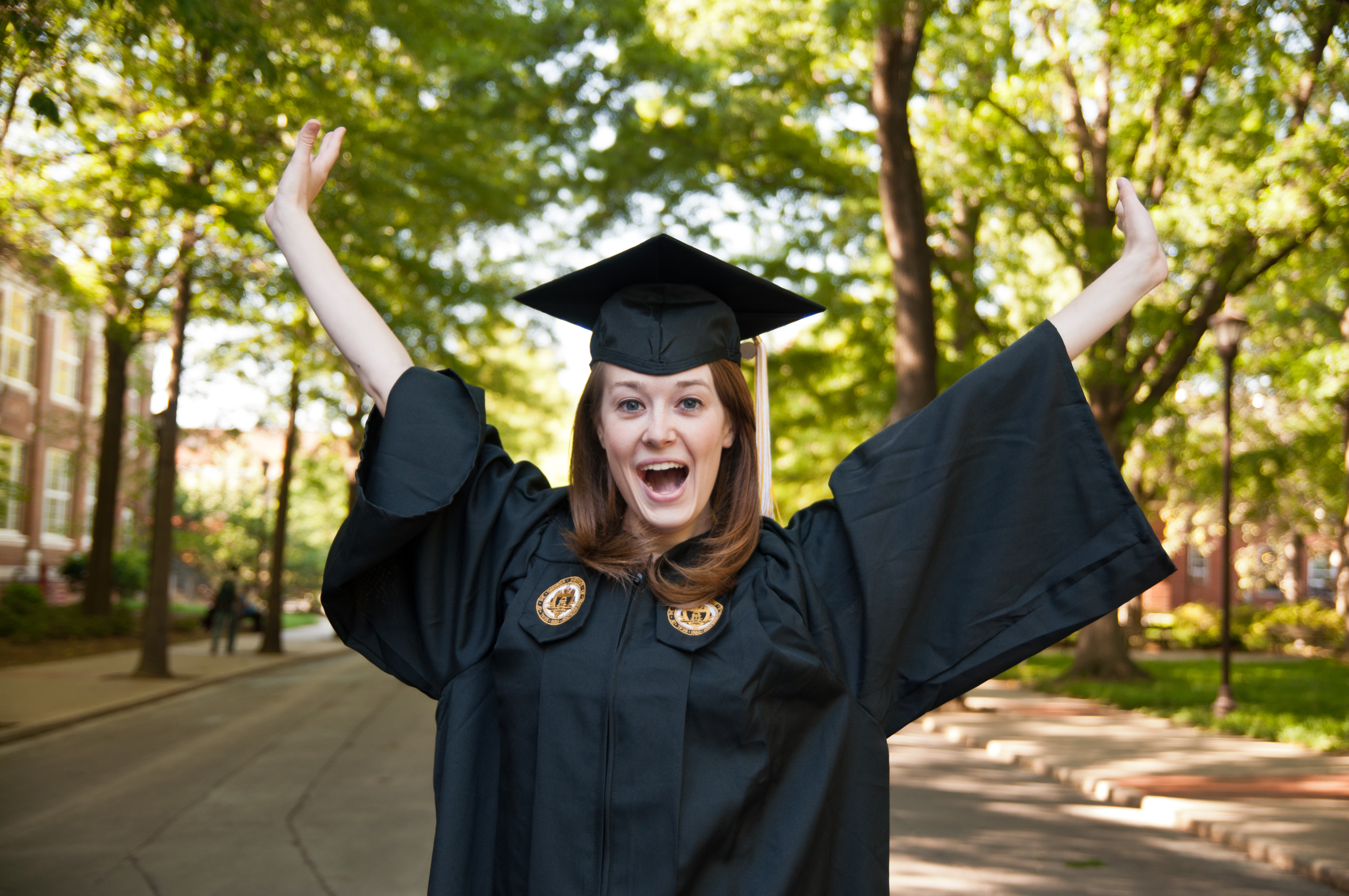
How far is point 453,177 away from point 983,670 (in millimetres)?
13840

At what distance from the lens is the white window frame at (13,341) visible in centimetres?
2750

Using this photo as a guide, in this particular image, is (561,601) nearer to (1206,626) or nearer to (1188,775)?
(1188,775)

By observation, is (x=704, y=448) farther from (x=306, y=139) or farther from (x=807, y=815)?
(x=306, y=139)

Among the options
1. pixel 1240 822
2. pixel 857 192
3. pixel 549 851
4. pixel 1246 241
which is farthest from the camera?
pixel 857 192

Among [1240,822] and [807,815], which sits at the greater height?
[807,815]

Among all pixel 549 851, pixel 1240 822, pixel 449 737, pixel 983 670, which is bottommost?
pixel 1240 822

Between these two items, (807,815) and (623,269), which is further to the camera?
(623,269)

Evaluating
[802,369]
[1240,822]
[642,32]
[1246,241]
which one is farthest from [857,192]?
[1240,822]

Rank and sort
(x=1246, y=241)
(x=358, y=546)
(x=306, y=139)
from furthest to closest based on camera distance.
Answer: (x=1246, y=241) < (x=306, y=139) < (x=358, y=546)

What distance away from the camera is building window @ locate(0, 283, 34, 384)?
91.2 ft

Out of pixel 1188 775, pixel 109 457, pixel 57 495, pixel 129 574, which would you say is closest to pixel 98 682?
pixel 109 457

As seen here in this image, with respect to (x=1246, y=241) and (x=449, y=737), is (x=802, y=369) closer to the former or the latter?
(x=1246, y=241)

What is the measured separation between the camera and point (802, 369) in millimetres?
17656

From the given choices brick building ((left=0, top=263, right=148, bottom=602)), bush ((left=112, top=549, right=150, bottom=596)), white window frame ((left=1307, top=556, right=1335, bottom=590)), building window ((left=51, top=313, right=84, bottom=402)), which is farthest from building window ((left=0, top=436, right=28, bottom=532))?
white window frame ((left=1307, top=556, right=1335, bottom=590))
